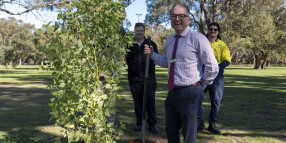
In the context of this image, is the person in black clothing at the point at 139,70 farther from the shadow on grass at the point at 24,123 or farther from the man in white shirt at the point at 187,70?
the man in white shirt at the point at 187,70

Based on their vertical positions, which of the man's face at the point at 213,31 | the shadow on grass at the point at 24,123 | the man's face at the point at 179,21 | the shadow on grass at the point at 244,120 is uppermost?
the man's face at the point at 213,31

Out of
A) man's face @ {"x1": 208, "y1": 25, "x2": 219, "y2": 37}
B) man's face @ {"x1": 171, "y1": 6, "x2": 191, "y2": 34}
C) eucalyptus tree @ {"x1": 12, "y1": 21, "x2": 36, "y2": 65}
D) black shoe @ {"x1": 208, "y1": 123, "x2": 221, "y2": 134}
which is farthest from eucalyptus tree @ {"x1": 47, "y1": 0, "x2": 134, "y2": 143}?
eucalyptus tree @ {"x1": 12, "y1": 21, "x2": 36, "y2": 65}

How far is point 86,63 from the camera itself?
335cm

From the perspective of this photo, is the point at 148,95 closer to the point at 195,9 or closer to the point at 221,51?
the point at 221,51

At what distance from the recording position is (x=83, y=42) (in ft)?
11.0

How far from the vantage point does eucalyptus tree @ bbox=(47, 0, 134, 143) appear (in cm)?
316

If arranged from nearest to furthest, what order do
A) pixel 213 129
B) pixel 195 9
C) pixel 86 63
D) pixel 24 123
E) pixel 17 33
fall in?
pixel 86 63
pixel 213 129
pixel 24 123
pixel 195 9
pixel 17 33

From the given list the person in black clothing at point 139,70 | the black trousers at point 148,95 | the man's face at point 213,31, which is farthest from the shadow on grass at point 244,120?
the man's face at point 213,31

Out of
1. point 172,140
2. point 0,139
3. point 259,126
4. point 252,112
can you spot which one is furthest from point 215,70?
point 252,112

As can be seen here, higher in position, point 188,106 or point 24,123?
point 188,106

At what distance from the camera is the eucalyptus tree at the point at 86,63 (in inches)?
124

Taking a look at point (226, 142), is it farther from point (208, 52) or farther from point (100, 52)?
point (100, 52)

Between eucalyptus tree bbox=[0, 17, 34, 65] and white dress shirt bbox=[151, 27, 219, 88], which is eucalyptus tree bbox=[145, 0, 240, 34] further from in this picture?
eucalyptus tree bbox=[0, 17, 34, 65]

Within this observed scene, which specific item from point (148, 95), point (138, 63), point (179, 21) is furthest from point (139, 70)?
point (179, 21)
